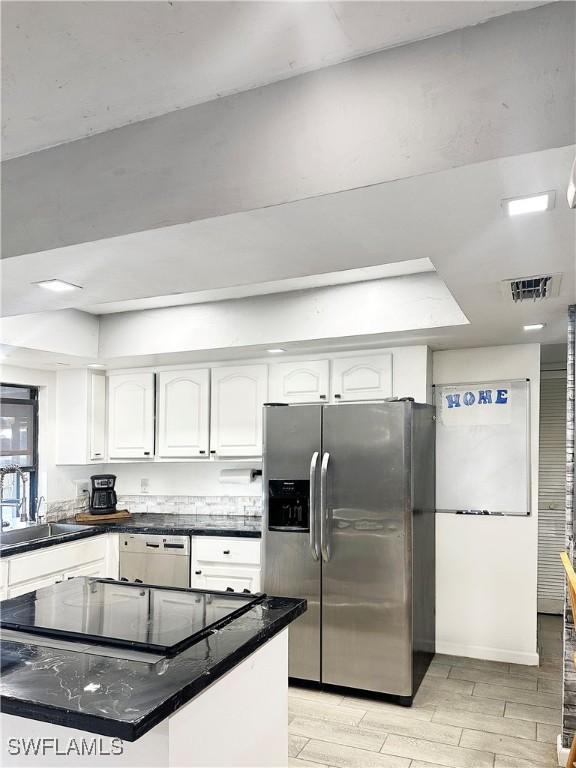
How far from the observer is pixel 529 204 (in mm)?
1465

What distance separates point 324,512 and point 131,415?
2.05m

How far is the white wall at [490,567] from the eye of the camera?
153 inches

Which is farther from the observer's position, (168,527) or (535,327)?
(168,527)

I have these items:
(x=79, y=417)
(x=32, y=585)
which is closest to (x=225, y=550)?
(x=32, y=585)

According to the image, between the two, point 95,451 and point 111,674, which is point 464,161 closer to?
point 111,674

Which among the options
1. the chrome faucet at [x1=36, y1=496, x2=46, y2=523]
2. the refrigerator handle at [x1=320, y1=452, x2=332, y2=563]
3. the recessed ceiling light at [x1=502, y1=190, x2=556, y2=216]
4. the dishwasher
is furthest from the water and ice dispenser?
the recessed ceiling light at [x1=502, y1=190, x2=556, y2=216]

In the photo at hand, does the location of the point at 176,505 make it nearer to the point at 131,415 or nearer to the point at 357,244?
the point at 131,415

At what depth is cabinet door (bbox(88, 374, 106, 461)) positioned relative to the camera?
15.5 ft

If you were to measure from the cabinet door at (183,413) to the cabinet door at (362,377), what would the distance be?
1108mm

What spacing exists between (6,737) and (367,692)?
235cm

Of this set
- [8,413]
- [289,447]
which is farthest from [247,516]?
[8,413]

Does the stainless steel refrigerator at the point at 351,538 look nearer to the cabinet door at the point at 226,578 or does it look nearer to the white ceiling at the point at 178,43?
the cabinet door at the point at 226,578

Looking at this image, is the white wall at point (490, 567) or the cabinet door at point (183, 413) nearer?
the white wall at point (490, 567)

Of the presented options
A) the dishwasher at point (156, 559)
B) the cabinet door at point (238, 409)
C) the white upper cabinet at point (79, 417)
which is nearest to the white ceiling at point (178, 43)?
the cabinet door at point (238, 409)
